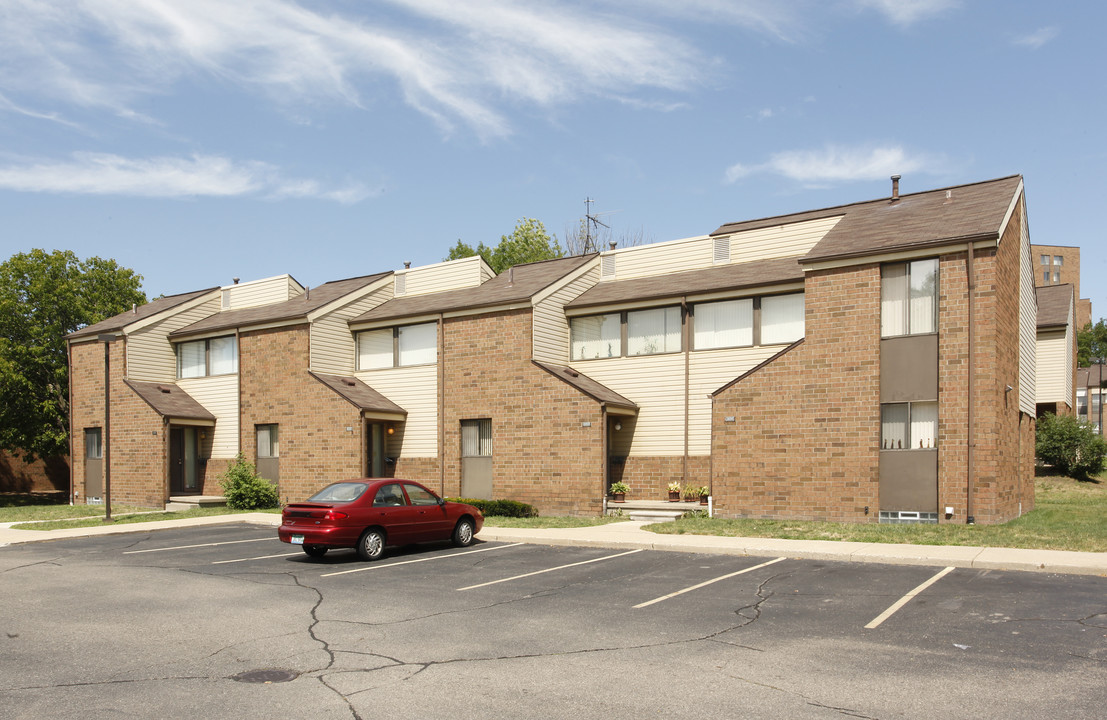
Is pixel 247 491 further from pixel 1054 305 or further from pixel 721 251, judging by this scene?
pixel 1054 305

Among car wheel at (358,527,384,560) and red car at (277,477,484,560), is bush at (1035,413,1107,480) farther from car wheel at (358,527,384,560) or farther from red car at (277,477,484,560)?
car wheel at (358,527,384,560)

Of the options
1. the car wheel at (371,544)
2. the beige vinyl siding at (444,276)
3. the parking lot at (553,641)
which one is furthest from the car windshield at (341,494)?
the beige vinyl siding at (444,276)

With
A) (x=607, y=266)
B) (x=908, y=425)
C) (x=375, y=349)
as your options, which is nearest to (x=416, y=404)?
(x=375, y=349)

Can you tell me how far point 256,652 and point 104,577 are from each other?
676 centimetres

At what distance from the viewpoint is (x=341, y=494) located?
1588 cm

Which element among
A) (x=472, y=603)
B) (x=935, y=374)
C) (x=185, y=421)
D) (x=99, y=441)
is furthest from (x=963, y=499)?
(x=99, y=441)

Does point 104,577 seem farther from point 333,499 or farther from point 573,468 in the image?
point 573,468

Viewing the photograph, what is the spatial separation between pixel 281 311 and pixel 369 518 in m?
17.4

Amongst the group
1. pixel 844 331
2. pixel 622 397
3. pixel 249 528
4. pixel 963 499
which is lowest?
pixel 249 528

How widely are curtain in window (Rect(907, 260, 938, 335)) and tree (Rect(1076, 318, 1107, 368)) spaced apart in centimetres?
8203

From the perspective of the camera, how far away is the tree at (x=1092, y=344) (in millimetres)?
91625

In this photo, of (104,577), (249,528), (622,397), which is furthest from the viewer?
(622,397)

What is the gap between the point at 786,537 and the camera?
686 inches

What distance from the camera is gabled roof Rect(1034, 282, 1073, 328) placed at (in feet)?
109
